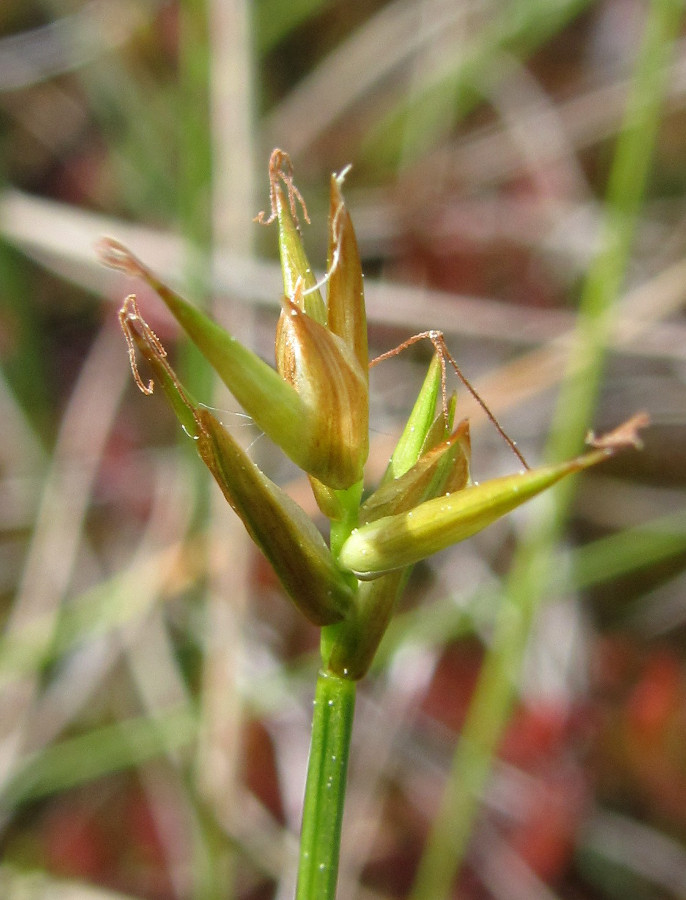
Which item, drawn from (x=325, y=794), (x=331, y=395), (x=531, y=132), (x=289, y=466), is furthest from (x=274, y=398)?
(x=531, y=132)

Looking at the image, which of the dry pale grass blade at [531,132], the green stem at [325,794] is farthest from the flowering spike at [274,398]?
the dry pale grass blade at [531,132]

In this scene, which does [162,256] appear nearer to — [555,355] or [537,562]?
[555,355]

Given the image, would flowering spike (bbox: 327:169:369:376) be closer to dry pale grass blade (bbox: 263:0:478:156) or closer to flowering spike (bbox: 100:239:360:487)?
flowering spike (bbox: 100:239:360:487)

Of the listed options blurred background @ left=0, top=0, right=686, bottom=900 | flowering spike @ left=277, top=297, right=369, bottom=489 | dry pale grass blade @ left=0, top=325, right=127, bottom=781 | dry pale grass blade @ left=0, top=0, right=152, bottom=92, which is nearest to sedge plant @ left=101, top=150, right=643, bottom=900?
flowering spike @ left=277, top=297, right=369, bottom=489

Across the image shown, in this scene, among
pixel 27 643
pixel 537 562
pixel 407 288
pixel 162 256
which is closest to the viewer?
pixel 537 562

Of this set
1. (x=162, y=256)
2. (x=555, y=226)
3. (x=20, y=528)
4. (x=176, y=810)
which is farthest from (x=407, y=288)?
(x=176, y=810)

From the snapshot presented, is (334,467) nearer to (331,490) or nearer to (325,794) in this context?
(331,490)

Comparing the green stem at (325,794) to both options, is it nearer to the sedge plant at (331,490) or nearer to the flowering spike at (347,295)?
the sedge plant at (331,490)
